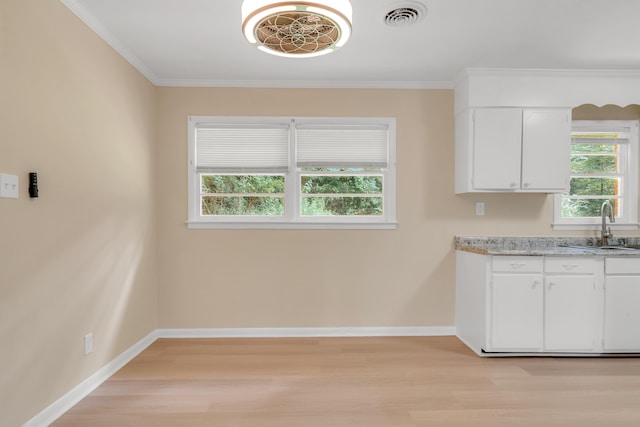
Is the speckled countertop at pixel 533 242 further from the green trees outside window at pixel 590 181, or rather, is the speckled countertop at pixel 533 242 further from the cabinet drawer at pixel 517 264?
the cabinet drawer at pixel 517 264

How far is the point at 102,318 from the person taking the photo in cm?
241

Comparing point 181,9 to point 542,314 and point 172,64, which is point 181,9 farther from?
point 542,314

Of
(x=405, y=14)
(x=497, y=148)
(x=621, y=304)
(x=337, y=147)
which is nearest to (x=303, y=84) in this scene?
(x=337, y=147)

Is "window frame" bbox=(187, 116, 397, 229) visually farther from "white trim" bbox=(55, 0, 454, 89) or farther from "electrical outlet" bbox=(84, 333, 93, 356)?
"electrical outlet" bbox=(84, 333, 93, 356)

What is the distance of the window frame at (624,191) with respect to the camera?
334cm

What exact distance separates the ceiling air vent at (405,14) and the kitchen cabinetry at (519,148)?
1149 mm

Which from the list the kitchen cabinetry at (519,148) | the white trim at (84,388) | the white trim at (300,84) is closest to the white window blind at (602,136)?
the kitchen cabinetry at (519,148)

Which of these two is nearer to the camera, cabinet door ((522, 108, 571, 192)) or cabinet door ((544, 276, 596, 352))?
cabinet door ((544, 276, 596, 352))

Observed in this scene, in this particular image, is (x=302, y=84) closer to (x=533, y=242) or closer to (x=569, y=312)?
(x=533, y=242)

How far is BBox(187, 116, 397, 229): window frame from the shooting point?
328 centimetres

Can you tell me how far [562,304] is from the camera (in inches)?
109

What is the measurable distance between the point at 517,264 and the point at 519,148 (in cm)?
102

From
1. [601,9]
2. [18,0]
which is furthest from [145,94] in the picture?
[601,9]

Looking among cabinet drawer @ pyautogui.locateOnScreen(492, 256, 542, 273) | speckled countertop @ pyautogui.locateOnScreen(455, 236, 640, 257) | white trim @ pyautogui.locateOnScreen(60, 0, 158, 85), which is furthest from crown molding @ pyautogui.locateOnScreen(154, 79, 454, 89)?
cabinet drawer @ pyautogui.locateOnScreen(492, 256, 542, 273)
